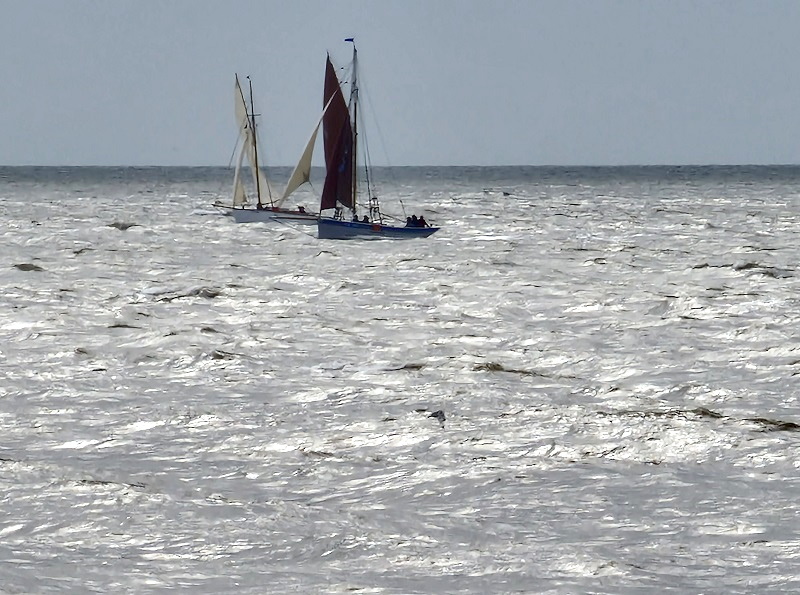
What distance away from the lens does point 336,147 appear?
57531 mm

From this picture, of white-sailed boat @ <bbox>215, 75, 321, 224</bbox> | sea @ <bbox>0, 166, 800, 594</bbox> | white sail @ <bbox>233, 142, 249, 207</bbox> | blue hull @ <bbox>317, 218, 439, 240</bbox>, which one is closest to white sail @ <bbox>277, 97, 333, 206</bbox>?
white-sailed boat @ <bbox>215, 75, 321, 224</bbox>

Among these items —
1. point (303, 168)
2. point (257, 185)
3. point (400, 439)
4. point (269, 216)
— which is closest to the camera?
point (400, 439)

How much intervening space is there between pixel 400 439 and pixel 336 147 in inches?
1792

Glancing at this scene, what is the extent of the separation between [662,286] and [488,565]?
22807 millimetres

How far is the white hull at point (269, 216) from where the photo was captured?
64.5 m

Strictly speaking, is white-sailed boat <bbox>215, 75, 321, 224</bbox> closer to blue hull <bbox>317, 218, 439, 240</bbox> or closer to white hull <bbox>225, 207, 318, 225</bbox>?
white hull <bbox>225, 207, 318, 225</bbox>

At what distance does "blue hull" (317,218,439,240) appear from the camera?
5294 centimetres

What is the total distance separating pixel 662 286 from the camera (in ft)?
101

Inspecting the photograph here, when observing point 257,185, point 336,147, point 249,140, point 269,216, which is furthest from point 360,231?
point 249,140

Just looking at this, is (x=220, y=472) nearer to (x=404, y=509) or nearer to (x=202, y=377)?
(x=404, y=509)

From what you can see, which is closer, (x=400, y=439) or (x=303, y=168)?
(x=400, y=439)

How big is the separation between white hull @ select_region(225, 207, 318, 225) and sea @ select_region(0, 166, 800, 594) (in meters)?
34.4

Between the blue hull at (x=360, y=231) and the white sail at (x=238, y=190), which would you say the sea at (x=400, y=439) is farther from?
the white sail at (x=238, y=190)

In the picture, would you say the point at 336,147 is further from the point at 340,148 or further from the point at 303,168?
the point at 303,168
